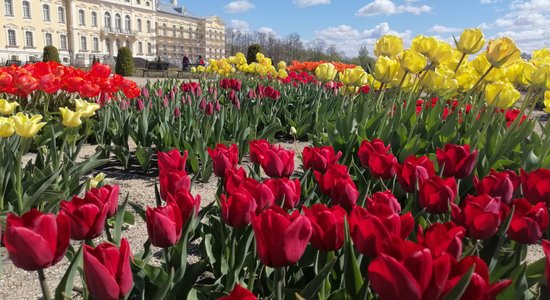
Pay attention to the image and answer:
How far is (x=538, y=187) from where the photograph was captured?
1.23 meters

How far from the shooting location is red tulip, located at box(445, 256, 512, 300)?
0.67 meters

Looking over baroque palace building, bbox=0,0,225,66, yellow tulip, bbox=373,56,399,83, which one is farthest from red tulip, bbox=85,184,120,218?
baroque palace building, bbox=0,0,225,66

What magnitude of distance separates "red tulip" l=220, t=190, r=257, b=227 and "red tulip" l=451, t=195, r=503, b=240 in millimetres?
540

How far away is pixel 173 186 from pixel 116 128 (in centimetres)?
319

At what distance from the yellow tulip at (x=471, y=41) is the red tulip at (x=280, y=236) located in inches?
95.0

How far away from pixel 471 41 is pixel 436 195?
1.98 metres

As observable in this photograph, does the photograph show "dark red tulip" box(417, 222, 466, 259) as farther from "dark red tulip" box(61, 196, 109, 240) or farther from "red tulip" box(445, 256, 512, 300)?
"dark red tulip" box(61, 196, 109, 240)

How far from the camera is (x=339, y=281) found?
121cm

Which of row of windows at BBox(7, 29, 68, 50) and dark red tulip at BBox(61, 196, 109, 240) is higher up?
row of windows at BBox(7, 29, 68, 50)

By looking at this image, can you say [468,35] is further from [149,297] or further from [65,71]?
[65,71]

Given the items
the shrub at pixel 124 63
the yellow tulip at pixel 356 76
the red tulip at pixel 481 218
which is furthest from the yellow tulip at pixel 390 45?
the shrub at pixel 124 63

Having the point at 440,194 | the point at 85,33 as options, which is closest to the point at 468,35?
the point at 440,194

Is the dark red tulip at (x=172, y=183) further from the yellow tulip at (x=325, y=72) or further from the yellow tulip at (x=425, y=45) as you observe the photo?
the yellow tulip at (x=325, y=72)

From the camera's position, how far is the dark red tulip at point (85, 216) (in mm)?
986
